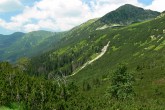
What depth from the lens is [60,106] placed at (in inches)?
3000

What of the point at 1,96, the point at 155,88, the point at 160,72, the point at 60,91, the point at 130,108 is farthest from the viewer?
the point at 160,72

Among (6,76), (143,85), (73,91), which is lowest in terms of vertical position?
(143,85)

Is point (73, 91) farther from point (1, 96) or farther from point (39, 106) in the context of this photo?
point (1, 96)

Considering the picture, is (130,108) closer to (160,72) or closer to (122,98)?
(122,98)

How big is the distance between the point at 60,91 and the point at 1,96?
2268 cm

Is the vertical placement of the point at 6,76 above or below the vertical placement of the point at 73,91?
above

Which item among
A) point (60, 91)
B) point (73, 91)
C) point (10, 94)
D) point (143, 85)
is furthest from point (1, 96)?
point (143, 85)

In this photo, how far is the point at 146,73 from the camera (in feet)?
616

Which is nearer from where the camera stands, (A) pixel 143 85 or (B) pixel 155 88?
(B) pixel 155 88

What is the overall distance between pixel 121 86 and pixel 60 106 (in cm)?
2627

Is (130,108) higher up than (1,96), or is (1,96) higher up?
(1,96)

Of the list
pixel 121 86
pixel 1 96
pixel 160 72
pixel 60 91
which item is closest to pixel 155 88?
pixel 160 72

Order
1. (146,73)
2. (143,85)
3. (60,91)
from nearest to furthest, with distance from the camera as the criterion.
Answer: (60,91), (143,85), (146,73)

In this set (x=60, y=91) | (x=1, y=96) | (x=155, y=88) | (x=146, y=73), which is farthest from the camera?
(x=146, y=73)
